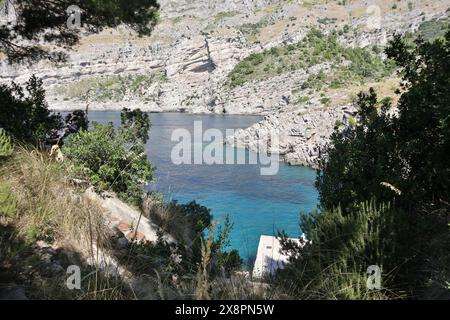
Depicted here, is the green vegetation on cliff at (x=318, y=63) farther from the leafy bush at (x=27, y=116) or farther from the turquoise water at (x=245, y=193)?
the leafy bush at (x=27, y=116)

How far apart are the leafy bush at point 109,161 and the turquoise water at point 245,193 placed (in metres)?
8.77

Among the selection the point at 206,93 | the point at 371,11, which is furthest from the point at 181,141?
the point at 371,11

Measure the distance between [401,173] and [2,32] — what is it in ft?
30.6

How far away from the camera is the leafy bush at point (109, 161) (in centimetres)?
895

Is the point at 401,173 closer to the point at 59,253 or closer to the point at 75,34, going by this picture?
the point at 59,253

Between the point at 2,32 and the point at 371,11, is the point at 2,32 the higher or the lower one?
the lower one

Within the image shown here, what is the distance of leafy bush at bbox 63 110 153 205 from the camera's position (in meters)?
8.95

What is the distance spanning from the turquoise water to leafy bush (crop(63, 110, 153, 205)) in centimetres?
877

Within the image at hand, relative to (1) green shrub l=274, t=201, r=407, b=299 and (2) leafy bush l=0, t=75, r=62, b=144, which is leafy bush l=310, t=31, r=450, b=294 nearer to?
(1) green shrub l=274, t=201, r=407, b=299

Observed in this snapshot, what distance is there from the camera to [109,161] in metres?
9.45

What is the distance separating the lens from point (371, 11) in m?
128

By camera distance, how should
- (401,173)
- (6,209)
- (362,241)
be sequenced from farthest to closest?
1. (401,173)
2. (362,241)
3. (6,209)

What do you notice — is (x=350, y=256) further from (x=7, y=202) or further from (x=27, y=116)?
(x=27, y=116)
